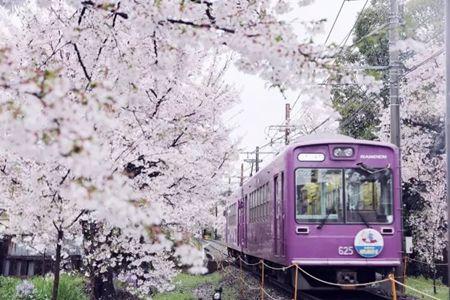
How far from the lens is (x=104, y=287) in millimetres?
10602

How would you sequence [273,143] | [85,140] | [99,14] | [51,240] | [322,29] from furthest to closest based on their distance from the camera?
[273,143] → [51,240] → [99,14] → [322,29] → [85,140]

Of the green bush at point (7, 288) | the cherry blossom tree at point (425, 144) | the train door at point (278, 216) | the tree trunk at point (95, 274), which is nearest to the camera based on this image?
the tree trunk at point (95, 274)

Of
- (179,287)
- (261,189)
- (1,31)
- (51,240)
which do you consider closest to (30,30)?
(1,31)

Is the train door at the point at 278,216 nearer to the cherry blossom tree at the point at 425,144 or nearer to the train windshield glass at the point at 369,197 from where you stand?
the train windshield glass at the point at 369,197

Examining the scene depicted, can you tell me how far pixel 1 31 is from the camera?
33.5 feet

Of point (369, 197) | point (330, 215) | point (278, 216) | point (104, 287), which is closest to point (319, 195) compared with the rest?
point (330, 215)

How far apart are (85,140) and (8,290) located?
10.9m

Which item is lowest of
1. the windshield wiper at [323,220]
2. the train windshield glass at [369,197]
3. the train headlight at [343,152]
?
the windshield wiper at [323,220]

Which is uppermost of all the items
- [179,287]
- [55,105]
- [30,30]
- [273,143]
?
[273,143]

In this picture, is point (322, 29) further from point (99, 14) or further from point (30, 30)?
point (30, 30)

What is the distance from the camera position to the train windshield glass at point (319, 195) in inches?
Answer: 407

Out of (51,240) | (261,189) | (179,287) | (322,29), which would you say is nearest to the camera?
(322,29)

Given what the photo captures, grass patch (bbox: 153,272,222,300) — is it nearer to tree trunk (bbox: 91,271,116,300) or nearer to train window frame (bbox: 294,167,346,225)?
tree trunk (bbox: 91,271,116,300)

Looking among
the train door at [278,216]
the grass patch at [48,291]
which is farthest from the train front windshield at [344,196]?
the grass patch at [48,291]
